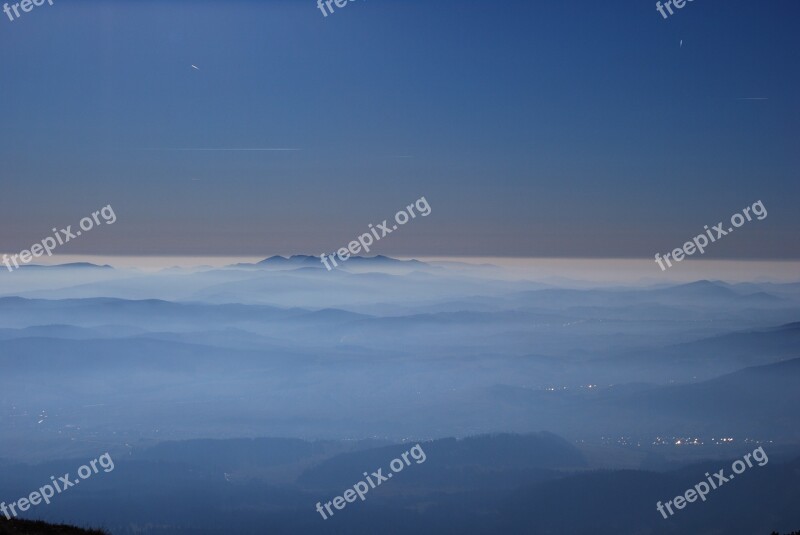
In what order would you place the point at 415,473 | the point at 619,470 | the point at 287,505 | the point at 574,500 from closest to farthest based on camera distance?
the point at 574,500 → the point at 287,505 → the point at 619,470 → the point at 415,473

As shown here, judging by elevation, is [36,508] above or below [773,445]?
above

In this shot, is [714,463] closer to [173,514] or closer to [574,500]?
[574,500]

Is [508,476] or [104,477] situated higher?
[104,477]

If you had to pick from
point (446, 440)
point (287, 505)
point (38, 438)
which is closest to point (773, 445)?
point (446, 440)

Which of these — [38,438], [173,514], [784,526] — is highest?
[38,438]

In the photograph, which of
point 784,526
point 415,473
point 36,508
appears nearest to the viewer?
point 784,526

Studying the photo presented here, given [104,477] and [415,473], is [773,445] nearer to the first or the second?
[415,473]

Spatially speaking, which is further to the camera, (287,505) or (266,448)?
(266,448)

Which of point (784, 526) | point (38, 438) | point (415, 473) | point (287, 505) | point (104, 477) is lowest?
point (784, 526)

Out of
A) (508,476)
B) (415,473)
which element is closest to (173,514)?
(415,473)
